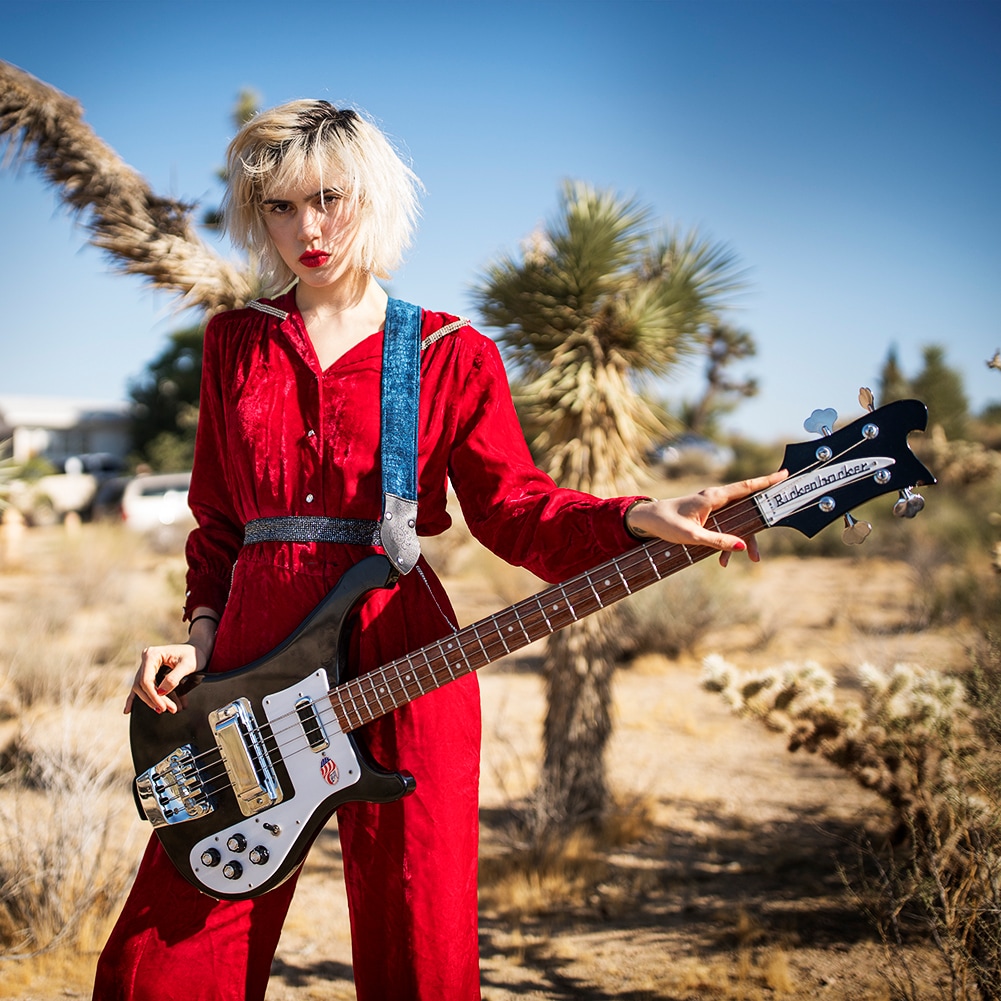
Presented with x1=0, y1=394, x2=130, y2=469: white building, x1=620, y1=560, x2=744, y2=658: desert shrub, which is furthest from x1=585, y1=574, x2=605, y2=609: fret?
x1=0, y1=394, x2=130, y2=469: white building

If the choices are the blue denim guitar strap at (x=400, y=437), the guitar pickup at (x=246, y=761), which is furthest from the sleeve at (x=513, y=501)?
the guitar pickup at (x=246, y=761)

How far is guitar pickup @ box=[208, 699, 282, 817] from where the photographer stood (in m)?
1.85

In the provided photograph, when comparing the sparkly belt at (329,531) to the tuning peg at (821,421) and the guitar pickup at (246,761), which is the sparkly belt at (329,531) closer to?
the guitar pickup at (246,761)

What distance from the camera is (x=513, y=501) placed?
6.27ft

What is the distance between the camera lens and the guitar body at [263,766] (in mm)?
1802

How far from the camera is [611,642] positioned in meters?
5.45

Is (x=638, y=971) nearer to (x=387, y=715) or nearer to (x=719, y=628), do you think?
(x=387, y=715)

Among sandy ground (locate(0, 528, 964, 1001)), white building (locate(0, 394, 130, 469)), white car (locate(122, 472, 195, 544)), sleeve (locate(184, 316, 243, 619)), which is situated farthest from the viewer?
white building (locate(0, 394, 130, 469))

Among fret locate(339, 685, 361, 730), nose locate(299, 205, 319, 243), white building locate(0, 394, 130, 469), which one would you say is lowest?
fret locate(339, 685, 361, 730)

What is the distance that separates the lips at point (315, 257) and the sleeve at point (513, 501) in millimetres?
399

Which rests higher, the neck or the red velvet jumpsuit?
the neck

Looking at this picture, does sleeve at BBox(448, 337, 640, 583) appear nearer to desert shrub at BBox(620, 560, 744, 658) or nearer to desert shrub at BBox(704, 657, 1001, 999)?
desert shrub at BBox(704, 657, 1001, 999)

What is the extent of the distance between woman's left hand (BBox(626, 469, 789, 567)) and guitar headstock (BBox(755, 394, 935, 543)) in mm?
36

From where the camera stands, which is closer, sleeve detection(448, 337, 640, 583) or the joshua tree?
sleeve detection(448, 337, 640, 583)
